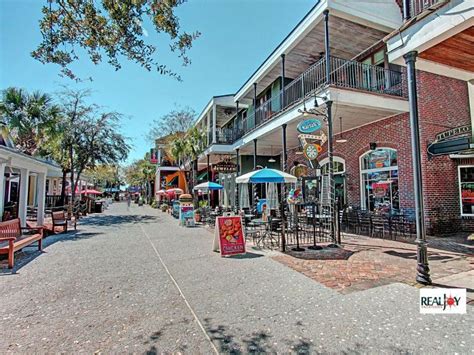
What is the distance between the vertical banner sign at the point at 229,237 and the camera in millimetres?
7327

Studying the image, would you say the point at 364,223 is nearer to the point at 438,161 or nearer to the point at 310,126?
the point at 438,161

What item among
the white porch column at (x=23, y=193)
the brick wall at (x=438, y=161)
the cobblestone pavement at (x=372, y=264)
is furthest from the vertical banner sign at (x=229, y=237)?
the white porch column at (x=23, y=193)

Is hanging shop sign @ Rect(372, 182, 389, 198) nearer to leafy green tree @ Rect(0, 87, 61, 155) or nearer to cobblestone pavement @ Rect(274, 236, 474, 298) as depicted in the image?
cobblestone pavement @ Rect(274, 236, 474, 298)

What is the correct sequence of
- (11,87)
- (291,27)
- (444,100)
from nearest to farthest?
(444,100) → (291,27) → (11,87)

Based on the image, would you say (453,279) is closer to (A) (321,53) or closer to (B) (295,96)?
(B) (295,96)

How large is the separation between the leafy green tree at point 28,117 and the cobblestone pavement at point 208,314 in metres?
11.7

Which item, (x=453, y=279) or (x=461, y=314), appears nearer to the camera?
(x=461, y=314)

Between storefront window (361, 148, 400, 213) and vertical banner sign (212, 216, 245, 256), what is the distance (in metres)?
6.58

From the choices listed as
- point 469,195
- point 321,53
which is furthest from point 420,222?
point 321,53

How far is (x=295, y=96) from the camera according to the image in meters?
12.4

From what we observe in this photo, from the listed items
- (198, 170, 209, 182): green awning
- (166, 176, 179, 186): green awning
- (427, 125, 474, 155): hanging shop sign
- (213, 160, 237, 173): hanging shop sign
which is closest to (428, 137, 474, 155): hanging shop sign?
(427, 125, 474, 155): hanging shop sign

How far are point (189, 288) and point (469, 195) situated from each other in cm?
1097

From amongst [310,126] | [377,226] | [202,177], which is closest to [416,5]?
[310,126]

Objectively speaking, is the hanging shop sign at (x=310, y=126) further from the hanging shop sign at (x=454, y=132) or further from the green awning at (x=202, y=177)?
the green awning at (x=202, y=177)
